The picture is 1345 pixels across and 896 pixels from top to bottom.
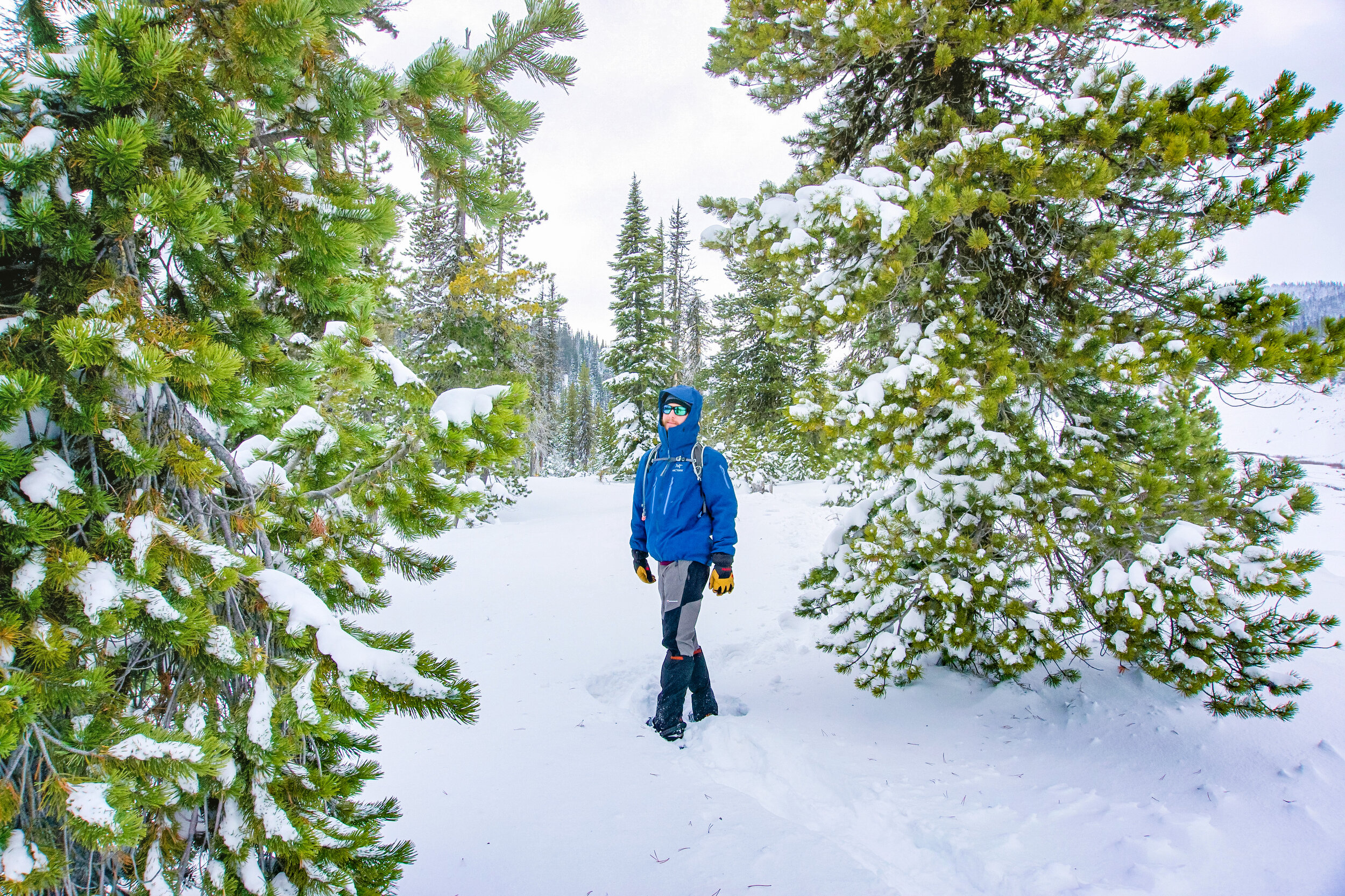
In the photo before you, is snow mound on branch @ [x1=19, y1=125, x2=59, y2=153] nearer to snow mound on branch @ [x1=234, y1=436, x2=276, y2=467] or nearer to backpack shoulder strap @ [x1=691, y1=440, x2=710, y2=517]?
snow mound on branch @ [x1=234, y1=436, x2=276, y2=467]

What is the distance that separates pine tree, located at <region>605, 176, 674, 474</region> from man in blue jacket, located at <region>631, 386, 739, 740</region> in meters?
16.0

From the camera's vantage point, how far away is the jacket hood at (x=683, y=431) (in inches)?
177

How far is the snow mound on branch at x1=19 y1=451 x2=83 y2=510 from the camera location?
4.82 feet

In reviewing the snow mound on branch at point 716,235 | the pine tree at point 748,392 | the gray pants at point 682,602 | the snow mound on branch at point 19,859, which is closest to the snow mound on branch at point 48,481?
the snow mound on branch at point 19,859

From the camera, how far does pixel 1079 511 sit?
12.8ft

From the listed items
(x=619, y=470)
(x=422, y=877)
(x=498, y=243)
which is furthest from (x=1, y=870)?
(x=619, y=470)

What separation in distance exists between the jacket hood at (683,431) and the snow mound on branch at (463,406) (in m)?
2.32

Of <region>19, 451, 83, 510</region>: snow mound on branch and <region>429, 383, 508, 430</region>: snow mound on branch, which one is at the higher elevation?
<region>429, 383, 508, 430</region>: snow mound on branch

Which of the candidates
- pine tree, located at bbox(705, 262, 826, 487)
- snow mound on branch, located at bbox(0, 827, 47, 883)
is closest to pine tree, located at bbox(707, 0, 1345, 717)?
snow mound on branch, located at bbox(0, 827, 47, 883)

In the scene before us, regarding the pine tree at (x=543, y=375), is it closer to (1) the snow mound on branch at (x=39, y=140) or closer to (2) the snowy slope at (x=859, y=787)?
(2) the snowy slope at (x=859, y=787)

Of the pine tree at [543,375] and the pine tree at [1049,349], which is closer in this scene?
the pine tree at [1049,349]

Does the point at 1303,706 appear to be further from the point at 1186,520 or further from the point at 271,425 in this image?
the point at 271,425

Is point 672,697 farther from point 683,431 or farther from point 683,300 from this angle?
point 683,300

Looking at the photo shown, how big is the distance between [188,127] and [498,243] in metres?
17.5
